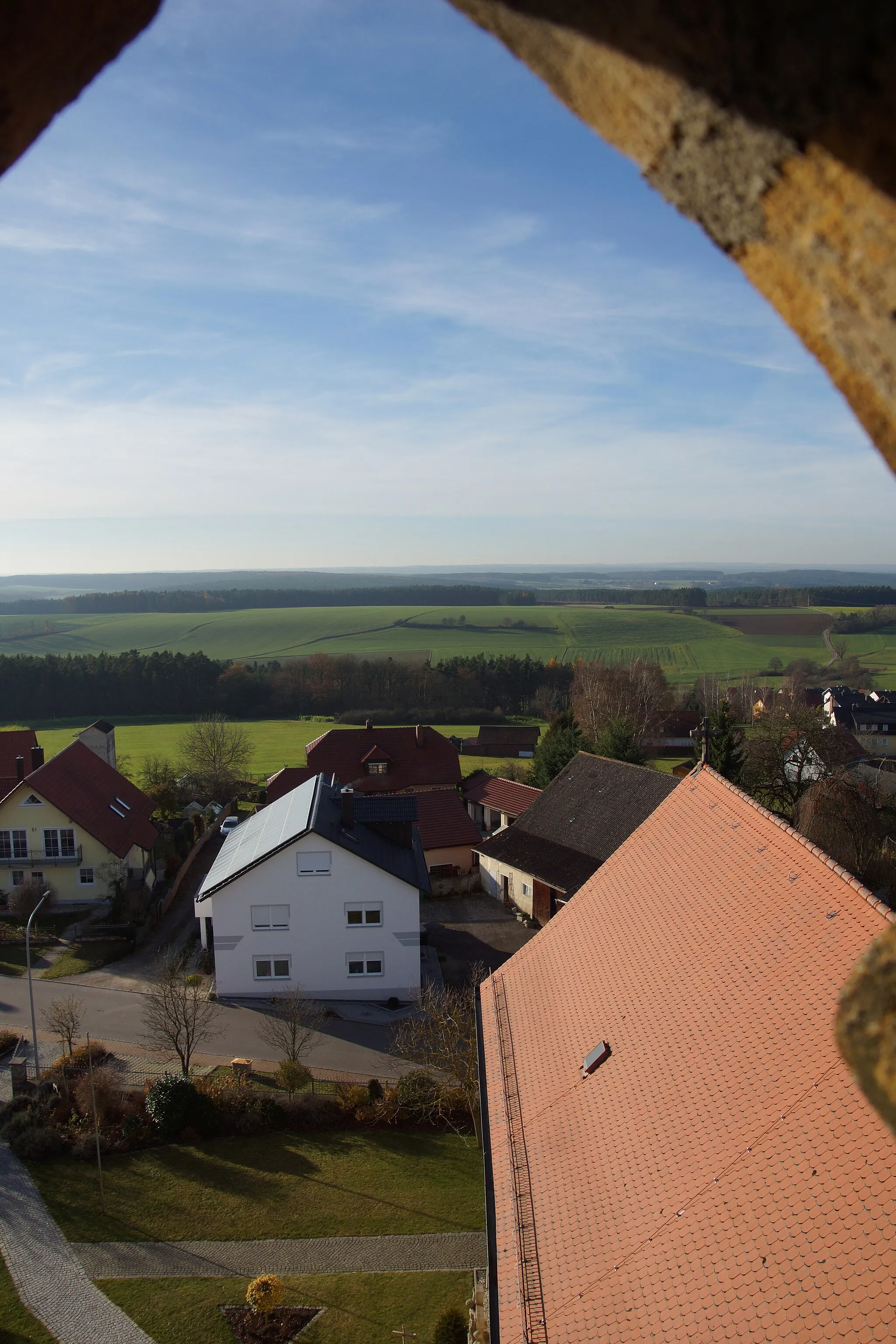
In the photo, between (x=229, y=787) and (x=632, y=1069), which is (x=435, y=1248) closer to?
(x=632, y=1069)

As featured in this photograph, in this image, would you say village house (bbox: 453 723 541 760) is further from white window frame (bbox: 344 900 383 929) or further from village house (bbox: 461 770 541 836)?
white window frame (bbox: 344 900 383 929)

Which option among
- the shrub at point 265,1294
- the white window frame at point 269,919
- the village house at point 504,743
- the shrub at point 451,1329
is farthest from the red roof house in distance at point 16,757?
the village house at point 504,743

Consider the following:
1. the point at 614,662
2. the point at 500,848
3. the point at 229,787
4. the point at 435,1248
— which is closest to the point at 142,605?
the point at 614,662

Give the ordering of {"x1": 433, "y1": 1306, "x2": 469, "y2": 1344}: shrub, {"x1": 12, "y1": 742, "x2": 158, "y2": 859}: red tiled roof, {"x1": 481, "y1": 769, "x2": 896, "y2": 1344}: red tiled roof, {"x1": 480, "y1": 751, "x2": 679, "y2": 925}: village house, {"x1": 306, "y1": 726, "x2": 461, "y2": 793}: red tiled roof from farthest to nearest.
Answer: {"x1": 306, "y1": 726, "x2": 461, "y2": 793}: red tiled roof → {"x1": 12, "y1": 742, "x2": 158, "y2": 859}: red tiled roof → {"x1": 480, "y1": 751, "x2": 679, "y2": 925}: village house → {"x1": 433, "y1": 1306, "x2": 469, "y2": 1344}: shrub → {"x1": 481, "y1": 769, "x2": 896, "y2": 1344}: red tiled roof

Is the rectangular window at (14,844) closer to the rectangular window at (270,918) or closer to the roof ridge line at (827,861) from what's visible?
the rectangular window at (270,918)

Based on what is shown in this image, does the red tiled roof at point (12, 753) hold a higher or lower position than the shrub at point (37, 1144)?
higher

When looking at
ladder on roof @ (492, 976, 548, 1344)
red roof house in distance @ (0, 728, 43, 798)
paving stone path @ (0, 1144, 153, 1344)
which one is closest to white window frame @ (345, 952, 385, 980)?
paving stone path @ (0, 1144, 153, 1344)
